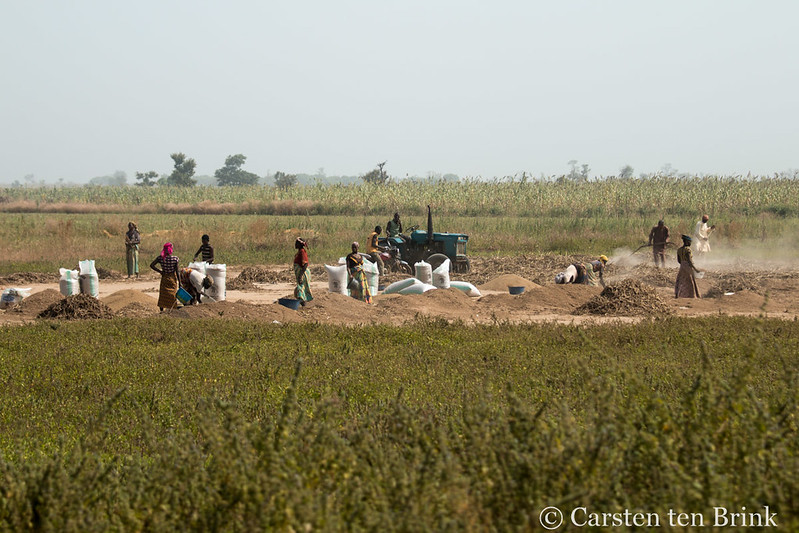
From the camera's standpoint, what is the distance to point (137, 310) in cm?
1622

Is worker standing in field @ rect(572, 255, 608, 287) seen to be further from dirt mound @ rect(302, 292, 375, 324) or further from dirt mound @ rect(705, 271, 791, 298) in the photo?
dirt mound @ rect(302, 292, 375, 324)

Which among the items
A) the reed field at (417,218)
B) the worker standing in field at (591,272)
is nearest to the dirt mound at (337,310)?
the worker standing in field at (591,272)

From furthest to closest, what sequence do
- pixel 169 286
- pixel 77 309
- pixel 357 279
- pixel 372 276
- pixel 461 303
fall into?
pixel 372 276 → pixel 357 279 → pixel 461 303 → pixel 169 286 → pixel 77 309

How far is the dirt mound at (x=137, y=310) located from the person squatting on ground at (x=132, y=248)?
6922mm

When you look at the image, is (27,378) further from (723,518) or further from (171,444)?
(723,518)

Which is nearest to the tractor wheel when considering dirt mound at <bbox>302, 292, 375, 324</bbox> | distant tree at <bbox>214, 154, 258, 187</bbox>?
dirt mound at <bbox>302, 292, 375, 324</bbox>

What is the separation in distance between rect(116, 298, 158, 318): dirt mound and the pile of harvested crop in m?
8.09

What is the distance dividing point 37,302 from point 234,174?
446 feet

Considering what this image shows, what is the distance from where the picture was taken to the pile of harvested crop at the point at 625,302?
15.8 meters

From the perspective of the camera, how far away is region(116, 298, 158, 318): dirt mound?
1573cm

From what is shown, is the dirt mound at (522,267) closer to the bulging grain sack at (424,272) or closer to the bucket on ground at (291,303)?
the bulging grain sack at (424,272)

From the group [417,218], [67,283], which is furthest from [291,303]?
[417,218]

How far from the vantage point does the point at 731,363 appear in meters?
9.34

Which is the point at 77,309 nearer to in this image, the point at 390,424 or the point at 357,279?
the point at 357,279
